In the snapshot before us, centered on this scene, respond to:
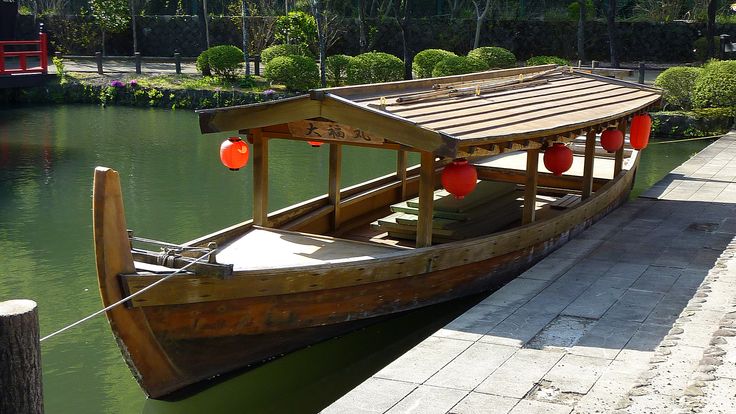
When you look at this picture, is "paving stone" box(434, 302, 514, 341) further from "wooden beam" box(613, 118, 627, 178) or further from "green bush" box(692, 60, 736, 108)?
"green bush" box(692, 60, 736, 108)

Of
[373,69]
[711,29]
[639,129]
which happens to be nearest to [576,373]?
[639,129]

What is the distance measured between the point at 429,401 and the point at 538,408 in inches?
25.7

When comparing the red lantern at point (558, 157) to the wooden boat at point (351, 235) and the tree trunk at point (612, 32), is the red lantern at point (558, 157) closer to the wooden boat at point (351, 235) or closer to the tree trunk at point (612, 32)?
the wooden boat at point (351, 235)

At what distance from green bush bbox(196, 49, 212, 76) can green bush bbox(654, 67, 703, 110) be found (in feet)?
41.4

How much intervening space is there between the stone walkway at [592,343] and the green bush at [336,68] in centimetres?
1631

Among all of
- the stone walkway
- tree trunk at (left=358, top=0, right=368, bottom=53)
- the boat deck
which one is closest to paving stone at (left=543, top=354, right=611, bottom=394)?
the stone walkway

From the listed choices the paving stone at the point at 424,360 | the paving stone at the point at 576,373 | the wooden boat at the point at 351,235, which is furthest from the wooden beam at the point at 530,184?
the paving stone at the point at 576,373

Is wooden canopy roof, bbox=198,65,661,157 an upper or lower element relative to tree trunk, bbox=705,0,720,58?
lower

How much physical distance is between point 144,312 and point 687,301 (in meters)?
4.39

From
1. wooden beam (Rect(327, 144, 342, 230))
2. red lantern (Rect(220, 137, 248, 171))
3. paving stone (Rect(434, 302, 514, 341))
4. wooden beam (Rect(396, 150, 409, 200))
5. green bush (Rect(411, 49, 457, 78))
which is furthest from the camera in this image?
green bush (Rect(411, 49, 457, 78))

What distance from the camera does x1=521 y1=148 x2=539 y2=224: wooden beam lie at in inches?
352

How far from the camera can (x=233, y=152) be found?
817cm

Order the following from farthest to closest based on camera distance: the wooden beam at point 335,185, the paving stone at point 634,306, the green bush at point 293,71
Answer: the green bush at point 293,71 < the wooden beam at point 335,185 < the paving stone at point 634,306

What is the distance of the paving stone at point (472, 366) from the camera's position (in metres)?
5.82
